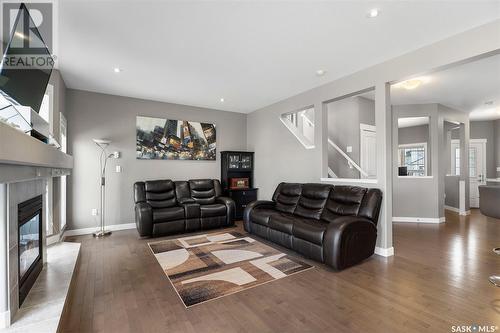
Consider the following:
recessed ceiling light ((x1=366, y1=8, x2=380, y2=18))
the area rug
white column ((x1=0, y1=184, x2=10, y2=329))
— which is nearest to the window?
the area rug

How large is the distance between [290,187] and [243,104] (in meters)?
2.40

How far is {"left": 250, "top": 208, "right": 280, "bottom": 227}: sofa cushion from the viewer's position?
153 inches

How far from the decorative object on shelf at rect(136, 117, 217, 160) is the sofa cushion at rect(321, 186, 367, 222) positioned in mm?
3217

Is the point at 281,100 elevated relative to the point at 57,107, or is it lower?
elevated

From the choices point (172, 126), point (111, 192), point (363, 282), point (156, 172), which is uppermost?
point (172, 126)

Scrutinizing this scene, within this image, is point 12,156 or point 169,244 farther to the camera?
point 169,244

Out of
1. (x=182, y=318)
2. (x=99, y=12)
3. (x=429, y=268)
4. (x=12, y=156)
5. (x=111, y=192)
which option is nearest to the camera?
(x=12, y=156)

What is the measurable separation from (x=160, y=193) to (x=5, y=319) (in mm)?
3242

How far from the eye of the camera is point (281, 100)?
5.29 metres

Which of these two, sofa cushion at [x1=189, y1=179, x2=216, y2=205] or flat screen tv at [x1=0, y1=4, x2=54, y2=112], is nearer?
flat screen tv at [x1=0, y1=4, x2=54, y2=112]

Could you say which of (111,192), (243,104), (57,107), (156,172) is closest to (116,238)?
(111,192)

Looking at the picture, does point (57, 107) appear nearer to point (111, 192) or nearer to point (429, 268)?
point (111, 192)
